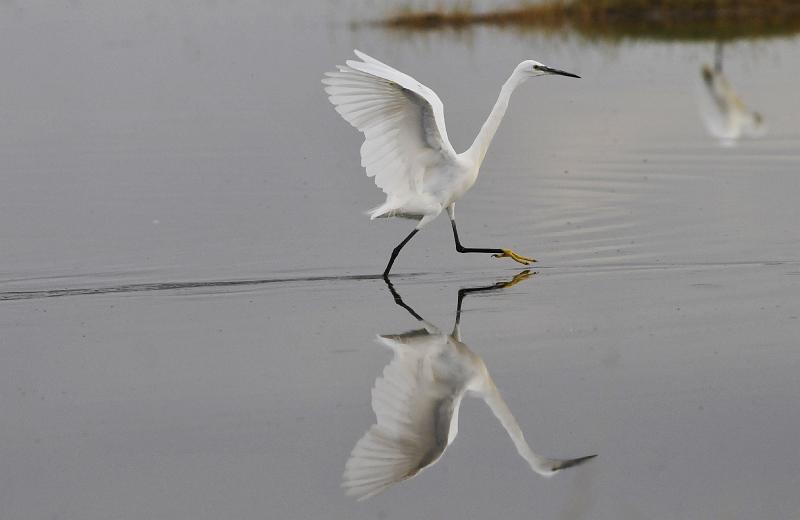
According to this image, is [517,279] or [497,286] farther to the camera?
[517,279]

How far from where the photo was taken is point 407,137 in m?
8.99

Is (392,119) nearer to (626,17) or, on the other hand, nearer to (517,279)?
(517,279)

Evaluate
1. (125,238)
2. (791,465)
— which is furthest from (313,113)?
(791,465)

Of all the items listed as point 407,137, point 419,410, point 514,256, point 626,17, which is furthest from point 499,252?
point 626,17

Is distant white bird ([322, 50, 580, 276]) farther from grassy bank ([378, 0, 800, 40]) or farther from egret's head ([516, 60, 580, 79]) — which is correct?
grassy bank ([378, 0, 800, 40])

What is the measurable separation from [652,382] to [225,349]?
2326 millimetres

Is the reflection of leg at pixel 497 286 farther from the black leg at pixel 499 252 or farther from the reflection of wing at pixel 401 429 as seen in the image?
the reflection of wing at pixel 401 429

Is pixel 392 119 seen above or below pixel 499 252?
above

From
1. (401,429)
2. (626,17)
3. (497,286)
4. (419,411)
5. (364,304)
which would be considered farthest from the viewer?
(626,17)

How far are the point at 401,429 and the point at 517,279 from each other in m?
3.13

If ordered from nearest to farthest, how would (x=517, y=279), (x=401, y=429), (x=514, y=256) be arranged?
1. (x=401, y=429)
2. (x=517, y=279)
3. (x=514, y=256)

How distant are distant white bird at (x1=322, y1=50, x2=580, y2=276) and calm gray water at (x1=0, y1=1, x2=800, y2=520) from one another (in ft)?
1.67

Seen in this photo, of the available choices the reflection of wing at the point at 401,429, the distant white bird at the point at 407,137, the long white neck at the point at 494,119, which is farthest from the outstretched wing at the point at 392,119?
the reflection of wing at the point at 401,429

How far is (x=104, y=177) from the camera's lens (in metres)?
13.7
